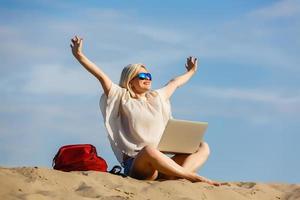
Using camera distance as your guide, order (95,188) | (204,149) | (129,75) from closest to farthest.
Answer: (95,188) → (129,75) → (204,149)

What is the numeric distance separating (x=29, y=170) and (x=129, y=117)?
1.52 metres

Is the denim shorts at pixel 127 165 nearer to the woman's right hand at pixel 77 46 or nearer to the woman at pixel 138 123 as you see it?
the woman at pixel 138 123

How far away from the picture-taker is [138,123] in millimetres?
8344

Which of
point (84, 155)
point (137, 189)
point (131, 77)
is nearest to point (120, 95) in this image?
point (131, 77)

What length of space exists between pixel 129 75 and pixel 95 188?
1.90 meters

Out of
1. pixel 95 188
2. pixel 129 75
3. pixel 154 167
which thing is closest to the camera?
pixel 95 188

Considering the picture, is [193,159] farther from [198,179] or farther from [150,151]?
[150,151]

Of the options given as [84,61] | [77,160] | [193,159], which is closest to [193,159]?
[193,159]

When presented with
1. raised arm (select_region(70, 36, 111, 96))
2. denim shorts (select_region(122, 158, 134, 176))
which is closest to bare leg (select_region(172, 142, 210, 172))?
denim shorts (select_region(122, 158, 134, 176))

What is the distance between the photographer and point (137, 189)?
7.38 m

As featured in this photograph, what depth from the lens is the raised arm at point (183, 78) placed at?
8.98 m

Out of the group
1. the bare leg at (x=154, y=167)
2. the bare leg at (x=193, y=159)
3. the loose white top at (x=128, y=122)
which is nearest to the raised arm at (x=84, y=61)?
the loose white top at (x=128, y=122)

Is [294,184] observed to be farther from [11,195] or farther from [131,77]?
[11,195]

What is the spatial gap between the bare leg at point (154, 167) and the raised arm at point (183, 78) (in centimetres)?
117
